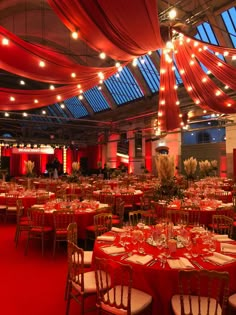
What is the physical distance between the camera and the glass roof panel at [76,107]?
81.9ft

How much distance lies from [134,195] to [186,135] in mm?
12399

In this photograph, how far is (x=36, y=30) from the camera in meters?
15.1

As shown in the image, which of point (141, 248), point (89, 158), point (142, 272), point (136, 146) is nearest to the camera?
point (142, 272)

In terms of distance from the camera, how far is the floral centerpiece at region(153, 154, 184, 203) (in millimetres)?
4574

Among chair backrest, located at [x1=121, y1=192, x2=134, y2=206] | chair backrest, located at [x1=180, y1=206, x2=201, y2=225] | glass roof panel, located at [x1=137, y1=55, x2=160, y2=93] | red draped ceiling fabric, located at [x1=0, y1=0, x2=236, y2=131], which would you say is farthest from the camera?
glass roof panel, located at [x1=137, y1=55, x2=160, y2=93]

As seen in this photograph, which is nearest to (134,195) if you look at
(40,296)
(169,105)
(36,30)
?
(169,105)

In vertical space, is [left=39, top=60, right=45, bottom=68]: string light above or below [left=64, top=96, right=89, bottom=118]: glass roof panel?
below

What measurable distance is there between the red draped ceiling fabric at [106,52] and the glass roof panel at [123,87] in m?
9.93

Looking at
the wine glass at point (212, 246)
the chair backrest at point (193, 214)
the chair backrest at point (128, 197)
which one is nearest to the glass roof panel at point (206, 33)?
the chair backrest at point (128, 197)

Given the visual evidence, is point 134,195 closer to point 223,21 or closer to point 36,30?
point 223,21

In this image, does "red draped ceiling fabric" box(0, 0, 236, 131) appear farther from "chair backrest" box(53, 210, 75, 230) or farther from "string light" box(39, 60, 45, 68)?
"chair backrest" box(53, 210, 75, 230)

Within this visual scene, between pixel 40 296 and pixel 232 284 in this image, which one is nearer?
pixel 232 284

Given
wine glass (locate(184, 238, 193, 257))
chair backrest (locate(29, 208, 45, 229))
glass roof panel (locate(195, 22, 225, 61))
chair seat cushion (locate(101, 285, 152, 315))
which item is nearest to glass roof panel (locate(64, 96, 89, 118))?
glass roof panel (locate(195, 22, 225, 61))

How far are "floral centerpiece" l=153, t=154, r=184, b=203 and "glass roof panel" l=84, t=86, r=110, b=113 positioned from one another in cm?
1776
